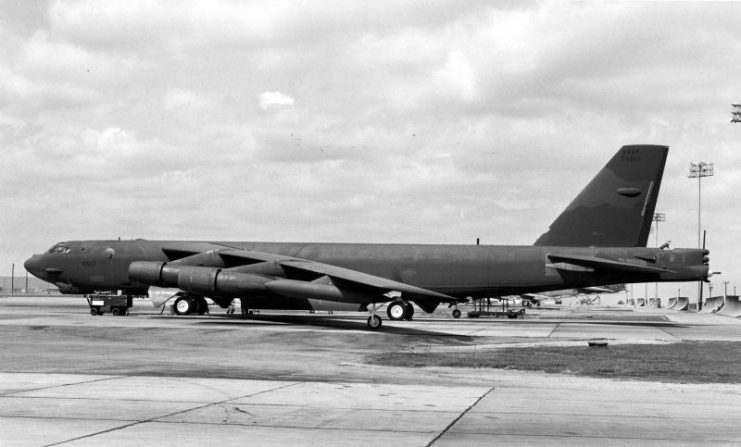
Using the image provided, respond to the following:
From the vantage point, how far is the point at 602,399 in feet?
35.6

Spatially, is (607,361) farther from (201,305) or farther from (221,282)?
(201,305)

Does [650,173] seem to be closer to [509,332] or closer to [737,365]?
[509,332]

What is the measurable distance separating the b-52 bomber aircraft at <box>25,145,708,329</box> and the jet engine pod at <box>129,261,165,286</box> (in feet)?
0.13

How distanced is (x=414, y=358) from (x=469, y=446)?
29.7 ft

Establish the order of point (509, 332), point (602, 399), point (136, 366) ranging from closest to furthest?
point (602, 399)
point (136, 366)
point (509, 332)

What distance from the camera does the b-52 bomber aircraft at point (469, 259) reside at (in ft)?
104

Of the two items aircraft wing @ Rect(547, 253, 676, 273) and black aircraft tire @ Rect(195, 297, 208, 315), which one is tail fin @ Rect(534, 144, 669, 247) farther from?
black aircraft tire @ Rect(195, 297, 208, 315)

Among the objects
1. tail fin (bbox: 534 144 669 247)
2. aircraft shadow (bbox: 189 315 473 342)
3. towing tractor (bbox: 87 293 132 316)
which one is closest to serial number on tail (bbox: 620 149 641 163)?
tail fin (bbox: 534 144 669 247)

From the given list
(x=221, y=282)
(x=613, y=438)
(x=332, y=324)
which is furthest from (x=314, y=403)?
(x=221, y=282)

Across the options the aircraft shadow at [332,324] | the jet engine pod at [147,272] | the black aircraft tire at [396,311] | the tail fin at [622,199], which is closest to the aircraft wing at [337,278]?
the aircraft shadow at [332,324]

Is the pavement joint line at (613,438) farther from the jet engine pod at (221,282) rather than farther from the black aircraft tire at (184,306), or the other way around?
the black aircraft tire at (184,306)

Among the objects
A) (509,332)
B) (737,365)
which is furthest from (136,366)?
(509,332)

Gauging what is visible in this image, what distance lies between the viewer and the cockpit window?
3550 centimetres

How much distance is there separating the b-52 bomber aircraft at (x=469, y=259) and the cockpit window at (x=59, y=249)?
8 centimetres
